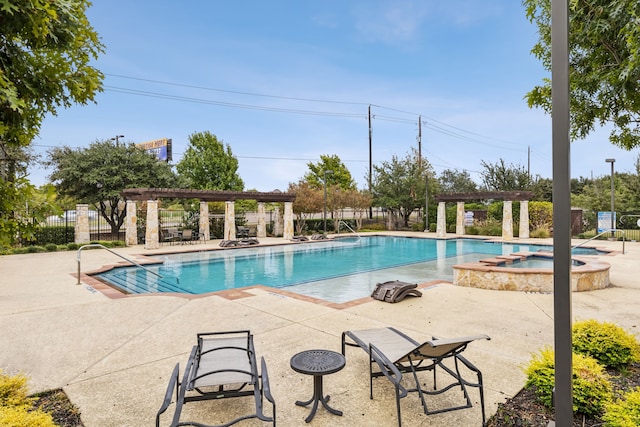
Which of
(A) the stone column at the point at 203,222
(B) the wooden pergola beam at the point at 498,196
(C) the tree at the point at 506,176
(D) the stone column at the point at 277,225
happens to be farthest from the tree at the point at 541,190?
(A) the stone column at the point at 203,222

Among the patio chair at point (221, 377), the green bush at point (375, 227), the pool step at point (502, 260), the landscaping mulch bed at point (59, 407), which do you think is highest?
the green bush at point (375, 227)

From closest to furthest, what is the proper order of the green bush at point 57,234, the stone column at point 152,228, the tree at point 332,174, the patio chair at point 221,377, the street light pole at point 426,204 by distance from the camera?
1. the patio chair at point 221,377
2. the stone column at point 152,228
3. the green bush at point 57,234
4. the street light pole at point 426,204
5. the tree at point 332,174

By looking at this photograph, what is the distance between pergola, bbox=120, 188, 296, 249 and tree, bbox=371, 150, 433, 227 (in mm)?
10051

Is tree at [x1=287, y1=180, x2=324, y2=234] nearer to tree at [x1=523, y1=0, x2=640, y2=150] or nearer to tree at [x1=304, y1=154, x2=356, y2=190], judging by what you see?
tree at [x1=304, y1=154, x2=356, y2=190]

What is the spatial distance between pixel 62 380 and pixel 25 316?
3.43 m

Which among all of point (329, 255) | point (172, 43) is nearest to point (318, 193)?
point (329, 255)

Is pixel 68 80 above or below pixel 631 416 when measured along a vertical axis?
above

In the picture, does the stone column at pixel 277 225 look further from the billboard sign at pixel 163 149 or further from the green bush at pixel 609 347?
the billboard sign at pixel 163 149

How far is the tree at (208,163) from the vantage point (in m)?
37.9

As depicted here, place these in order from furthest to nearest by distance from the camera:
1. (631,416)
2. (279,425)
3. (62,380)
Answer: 1. (62,380)
2. (279,425)
3. (631,416)

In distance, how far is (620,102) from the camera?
4.99 m

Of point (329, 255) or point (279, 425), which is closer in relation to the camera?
point (279, 425)

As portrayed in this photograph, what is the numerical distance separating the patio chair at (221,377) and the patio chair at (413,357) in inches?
44.2

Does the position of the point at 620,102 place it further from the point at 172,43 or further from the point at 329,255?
the point at 172,43
